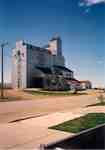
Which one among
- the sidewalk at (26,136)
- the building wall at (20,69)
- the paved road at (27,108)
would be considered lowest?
the paved road at (27,108)

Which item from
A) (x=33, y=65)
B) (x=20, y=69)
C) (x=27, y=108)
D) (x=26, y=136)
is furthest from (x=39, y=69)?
(x=26, y=136)

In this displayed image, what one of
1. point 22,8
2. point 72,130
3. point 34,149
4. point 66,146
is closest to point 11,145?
point 34,149

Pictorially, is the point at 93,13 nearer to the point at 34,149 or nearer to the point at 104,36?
the point at 104,36

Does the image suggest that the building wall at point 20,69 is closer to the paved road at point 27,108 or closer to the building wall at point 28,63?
the building wall at point 28,63

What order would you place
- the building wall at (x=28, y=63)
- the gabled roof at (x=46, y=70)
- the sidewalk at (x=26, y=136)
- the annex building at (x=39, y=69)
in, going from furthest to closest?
1. the gabled roof at (x=46, y=70)
2. the building wall at (x=28, y=63)
3. the annex building at (x=39, y=69)
4. the sidewalk at (x=26, y=136)

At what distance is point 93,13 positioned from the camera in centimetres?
394

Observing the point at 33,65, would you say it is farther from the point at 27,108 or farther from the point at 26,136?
the point at 26,136

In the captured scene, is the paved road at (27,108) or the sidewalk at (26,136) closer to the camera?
the sidewalk at (26,136)

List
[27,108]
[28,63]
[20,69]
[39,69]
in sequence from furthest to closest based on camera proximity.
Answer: [39,69] < [28,63] < [20,69] < [27,108]

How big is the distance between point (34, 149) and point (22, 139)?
0.80 m

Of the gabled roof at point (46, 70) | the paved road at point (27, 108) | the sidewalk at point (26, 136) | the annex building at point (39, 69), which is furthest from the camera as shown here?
the gabled roof at point (46, 70)

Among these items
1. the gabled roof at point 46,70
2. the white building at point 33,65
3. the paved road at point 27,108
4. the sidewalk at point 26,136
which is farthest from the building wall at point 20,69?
the sidewalk at point 26,136

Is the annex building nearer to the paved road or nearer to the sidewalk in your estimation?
the paved road

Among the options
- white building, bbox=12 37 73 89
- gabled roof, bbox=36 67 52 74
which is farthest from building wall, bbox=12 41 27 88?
gabled roof, bbox=36 67 52 74
